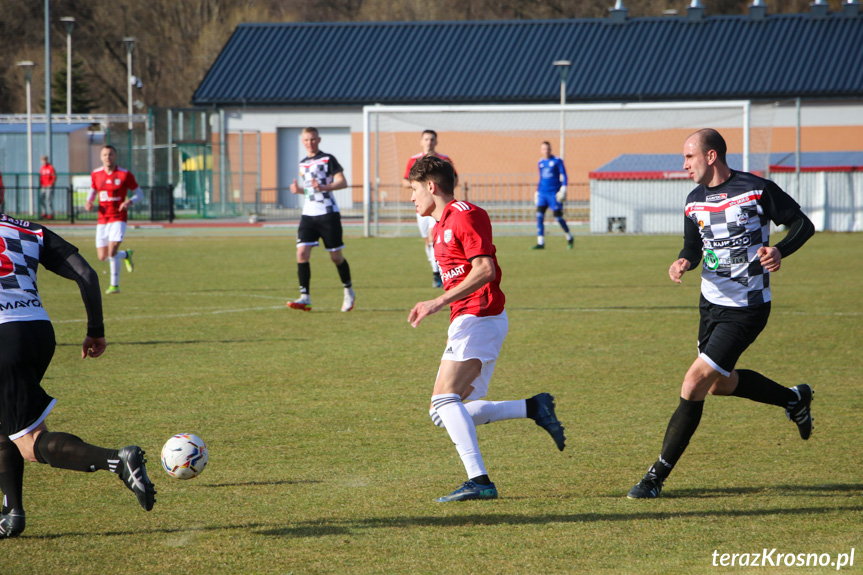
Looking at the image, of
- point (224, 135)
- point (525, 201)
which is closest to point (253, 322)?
point (525, 201)

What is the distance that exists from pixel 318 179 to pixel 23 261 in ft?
26.4

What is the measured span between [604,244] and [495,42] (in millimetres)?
21222

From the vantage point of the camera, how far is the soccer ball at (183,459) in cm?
489

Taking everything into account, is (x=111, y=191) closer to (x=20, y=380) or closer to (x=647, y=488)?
(x=20, y=380)

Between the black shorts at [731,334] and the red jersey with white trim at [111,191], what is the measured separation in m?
11.7

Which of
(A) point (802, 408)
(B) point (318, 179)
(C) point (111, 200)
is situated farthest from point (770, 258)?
(C) point (111, 200)

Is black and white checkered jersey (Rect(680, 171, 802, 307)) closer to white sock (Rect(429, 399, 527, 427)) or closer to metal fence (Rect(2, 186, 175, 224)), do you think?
white sock (Rect(429, 399, 527, 427))

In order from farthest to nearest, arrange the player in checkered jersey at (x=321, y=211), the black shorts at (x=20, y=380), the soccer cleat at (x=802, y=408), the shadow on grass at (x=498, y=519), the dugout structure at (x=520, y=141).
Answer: the dugout structure at (x=520, y=141) → the player in checkered jersey at (x=321, y=211) → the soccer cleat at (x=802, y=408) → the shadow on grass at (x=498, y=519) → the black shorts at (x=20, y=380)

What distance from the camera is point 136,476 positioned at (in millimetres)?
4211

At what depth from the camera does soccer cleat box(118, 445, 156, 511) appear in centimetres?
420

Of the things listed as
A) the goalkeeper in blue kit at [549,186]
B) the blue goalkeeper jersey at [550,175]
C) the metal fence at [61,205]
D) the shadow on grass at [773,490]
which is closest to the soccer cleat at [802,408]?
the shadow on grass at [773,490]

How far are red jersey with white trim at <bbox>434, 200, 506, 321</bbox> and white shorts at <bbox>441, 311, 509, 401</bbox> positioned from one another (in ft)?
0.14

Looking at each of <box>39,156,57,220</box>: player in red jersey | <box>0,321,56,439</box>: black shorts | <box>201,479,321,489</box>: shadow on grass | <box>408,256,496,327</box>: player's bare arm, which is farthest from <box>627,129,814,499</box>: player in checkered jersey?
<box>39,156,57,220</box>: player in red jersey

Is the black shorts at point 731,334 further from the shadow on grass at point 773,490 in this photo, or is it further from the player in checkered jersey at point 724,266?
the shadow on grass at point 773,490
